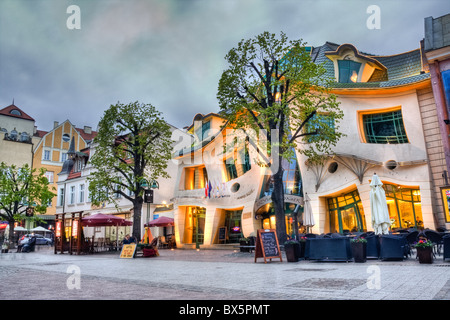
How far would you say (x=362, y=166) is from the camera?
2183cm

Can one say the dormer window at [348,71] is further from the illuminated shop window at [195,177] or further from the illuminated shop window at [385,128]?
the illuminated shop window at [195,177]

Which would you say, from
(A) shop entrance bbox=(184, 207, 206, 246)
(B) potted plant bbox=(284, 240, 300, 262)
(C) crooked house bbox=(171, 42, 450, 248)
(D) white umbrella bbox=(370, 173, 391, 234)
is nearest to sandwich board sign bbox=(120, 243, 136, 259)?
(C) crooked house bbox=(171, 42, 450, 248)

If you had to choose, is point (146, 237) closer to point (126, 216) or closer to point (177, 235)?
point (177, 235)

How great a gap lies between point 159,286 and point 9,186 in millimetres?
31914

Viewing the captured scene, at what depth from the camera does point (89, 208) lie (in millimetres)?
43844

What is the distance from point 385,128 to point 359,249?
547 inches

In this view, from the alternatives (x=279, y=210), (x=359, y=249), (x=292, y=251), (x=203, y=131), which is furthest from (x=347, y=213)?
(x=203, y=131)

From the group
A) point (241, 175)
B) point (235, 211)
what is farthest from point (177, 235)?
point (241, 175)

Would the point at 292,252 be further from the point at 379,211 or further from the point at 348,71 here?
the point at 348,71

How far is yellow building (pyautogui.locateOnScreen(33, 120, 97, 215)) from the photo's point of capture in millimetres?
54688

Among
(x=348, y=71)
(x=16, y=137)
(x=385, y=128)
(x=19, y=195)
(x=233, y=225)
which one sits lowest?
(x=233, y=225)

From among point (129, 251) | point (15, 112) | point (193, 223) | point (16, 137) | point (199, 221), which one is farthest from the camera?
point (15, 112)

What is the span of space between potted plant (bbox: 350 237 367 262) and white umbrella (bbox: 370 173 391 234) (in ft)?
8.42

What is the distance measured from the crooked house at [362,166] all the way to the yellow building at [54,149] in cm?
3443
